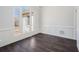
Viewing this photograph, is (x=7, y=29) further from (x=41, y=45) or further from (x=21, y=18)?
(x=41, y=45)

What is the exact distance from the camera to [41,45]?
1894 millimetres

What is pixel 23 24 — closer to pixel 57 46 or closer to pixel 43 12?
pixel 43 12

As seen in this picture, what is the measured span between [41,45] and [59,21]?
2.96 ft

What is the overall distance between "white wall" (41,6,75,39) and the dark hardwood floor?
11.8 inches

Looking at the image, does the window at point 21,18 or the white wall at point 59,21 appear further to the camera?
the white wall at point 59,21

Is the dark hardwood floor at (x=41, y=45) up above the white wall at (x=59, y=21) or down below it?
below

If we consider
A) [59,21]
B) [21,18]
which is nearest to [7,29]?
[21,18]

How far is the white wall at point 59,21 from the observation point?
7.31ft

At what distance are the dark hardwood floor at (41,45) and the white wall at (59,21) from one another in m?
0.30

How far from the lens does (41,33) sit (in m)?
2.06

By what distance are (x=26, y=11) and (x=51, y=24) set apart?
95cm

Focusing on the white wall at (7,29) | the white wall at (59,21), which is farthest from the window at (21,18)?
the white wall at (59,21)

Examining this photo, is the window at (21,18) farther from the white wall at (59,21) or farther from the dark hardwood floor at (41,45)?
the white wall at (59,21)

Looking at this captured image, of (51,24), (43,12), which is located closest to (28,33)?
(43,12)
